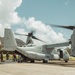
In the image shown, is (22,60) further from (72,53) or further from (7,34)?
(72,53)

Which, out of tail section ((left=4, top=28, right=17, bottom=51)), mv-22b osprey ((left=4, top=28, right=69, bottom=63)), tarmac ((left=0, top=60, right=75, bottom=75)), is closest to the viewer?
tarmac ((left=0, top=60, right=75, bottom=75))

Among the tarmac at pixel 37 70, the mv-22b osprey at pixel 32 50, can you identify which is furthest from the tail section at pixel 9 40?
the tarmac at pixel 37 70

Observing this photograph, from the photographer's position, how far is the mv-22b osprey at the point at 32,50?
122 ft

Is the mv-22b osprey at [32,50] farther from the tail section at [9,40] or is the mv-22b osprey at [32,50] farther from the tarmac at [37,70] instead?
the tarmac at [37,70]

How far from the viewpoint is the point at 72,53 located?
32.8 meters

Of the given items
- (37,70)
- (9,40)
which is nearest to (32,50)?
(9,40)

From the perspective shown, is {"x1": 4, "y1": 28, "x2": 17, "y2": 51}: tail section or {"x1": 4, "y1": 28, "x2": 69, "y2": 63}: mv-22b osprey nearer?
{"x1": 4, "y1": 28, "x2": 17, "y2": 51}: tail section

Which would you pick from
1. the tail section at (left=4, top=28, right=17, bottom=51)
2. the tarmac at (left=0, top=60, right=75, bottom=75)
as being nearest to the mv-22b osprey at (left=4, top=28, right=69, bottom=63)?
the tail section at (left=4, top=28, right=17, bottom=51)

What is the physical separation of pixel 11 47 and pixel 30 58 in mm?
5243

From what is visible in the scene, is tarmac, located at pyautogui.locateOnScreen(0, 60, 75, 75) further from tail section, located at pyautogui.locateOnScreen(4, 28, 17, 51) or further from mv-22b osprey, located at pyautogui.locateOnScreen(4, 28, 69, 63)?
mv-22b osprey, located at pyautogui.locateOnScreen(4, 28, 69, 63)

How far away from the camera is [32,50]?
41.4 metres

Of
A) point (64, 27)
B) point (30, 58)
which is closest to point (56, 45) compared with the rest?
point (30, 58)

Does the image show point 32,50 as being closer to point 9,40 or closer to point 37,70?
point 9,40

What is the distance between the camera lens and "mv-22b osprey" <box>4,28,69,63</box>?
37.3 m
